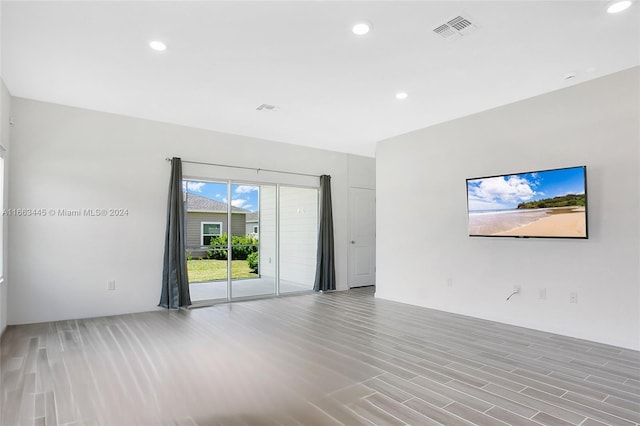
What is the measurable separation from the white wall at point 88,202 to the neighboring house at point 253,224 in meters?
1.07

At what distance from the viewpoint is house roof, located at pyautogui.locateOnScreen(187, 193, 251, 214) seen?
611cm

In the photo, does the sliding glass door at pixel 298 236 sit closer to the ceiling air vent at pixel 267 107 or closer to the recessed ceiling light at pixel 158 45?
the ceiling air vent at pixel 267 107

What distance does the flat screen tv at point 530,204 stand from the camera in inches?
164

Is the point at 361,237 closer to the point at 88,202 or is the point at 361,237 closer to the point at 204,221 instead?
the point at 204,221

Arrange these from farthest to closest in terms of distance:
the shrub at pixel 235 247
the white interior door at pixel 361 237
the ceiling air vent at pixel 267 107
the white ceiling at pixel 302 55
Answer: the white interior door at pixel 361 237
the shrub at pixel 235 247
the ceiling air vent at pixel 267 107
the white ceiling at pixel 302 55

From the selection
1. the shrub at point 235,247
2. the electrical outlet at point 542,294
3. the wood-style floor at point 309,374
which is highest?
the shrub at point 235,247

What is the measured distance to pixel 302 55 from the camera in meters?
3.56

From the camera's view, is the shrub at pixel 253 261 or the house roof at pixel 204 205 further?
the shrub at pixel 253 261

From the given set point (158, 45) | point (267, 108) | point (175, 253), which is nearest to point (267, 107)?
point (267, 108)

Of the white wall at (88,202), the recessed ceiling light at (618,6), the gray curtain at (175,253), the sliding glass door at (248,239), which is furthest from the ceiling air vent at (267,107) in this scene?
the recessed ceiling light at (618,6)

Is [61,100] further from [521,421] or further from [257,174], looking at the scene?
[521,421]

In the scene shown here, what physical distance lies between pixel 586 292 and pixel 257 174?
17.3ft

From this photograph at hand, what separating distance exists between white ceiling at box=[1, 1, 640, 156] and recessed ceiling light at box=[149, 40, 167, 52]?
0.06m

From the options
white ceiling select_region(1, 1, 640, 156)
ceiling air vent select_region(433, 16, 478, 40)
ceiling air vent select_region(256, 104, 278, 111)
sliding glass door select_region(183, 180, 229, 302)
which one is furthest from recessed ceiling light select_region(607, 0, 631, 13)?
sliding glass door select_region(183, 180, 229, 302)
